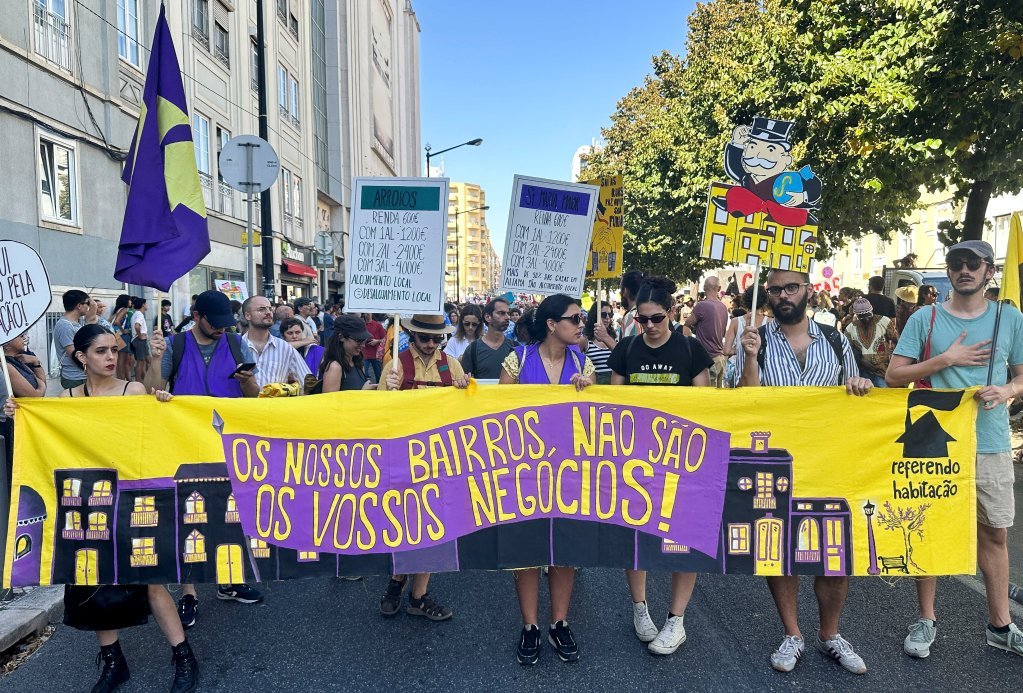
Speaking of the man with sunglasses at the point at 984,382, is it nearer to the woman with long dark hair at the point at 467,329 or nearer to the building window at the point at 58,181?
the woman with long dark hair at the point at 467,329

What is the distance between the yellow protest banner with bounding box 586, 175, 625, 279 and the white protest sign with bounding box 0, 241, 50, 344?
4479 mm

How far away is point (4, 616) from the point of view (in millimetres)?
4305

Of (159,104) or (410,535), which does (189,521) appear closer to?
(410,535)

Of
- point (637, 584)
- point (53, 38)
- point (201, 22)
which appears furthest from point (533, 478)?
point (201, 22)

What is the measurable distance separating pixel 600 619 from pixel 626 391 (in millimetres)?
1446

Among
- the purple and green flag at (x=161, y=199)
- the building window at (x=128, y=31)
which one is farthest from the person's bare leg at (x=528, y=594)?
the building window at (x=128, y=31)

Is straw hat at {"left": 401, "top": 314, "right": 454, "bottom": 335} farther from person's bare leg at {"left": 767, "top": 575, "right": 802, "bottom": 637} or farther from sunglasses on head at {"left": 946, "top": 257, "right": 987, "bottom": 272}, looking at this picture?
sunglasses on head at {"left": 946, "top": 257, "right": 987, "bottom": 272}

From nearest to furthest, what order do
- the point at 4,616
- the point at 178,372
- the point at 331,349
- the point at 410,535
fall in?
1. the point at 410,535
2. the point at 4,616
3. the point at 178,372
4. the point at 331,349

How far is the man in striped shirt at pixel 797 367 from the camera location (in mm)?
3885

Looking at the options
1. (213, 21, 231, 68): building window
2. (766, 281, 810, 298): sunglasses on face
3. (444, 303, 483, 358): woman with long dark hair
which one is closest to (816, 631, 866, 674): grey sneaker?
(766, 281, 810, 298): sunglasses on face

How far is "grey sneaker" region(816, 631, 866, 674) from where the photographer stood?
3740 mm

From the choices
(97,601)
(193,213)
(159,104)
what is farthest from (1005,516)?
(159,104)

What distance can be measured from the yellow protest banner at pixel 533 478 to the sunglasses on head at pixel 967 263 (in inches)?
24.8

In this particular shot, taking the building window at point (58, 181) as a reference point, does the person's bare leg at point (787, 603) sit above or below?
below
